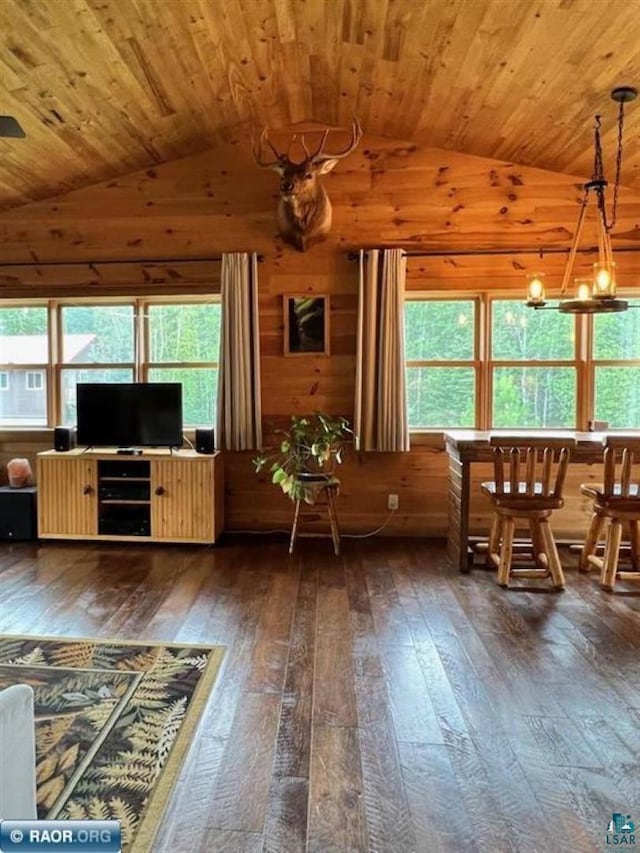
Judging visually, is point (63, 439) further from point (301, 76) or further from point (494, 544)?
point (494, 544)

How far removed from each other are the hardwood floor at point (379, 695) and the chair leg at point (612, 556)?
93mm

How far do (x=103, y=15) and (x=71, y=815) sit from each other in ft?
11.4

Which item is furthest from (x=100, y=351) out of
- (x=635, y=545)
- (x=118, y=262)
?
(x=635, y=545)

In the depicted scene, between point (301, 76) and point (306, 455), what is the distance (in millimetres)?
2637

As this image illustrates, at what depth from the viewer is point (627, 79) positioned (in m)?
3.17

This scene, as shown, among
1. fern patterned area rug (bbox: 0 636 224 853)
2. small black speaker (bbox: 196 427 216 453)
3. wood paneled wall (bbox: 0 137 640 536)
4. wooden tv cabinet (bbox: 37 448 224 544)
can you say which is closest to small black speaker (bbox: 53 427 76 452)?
wooden tv cabinet (bbox: 37 448 224 544)

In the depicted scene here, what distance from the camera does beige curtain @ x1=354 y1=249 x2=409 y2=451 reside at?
4527mm

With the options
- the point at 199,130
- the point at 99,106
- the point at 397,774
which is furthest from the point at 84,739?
the point at 199,130

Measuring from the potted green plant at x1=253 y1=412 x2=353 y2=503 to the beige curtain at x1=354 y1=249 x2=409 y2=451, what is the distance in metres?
0.29

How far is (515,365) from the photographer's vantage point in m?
4.73

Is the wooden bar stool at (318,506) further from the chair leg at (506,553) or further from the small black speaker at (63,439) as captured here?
the small black speaker at (63,439)

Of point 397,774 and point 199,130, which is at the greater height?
point 199,130

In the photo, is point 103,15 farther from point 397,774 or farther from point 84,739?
point 397,774

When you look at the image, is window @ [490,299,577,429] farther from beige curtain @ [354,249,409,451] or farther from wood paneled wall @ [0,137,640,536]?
beige curtain @ [354,249,409,451]
